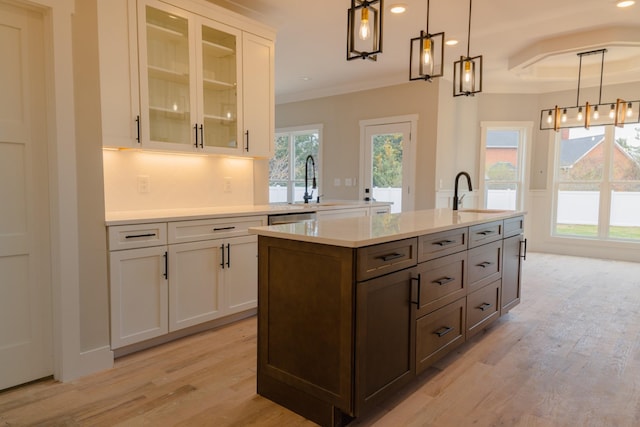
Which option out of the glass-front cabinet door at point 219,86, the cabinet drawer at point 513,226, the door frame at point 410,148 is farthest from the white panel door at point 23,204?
the door frame at point 410,148

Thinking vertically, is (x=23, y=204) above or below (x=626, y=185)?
below

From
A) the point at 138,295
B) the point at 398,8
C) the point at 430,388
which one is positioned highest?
the point at 398,8

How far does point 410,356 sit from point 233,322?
169cm

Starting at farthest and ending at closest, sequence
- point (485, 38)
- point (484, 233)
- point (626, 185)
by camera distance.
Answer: point (626, 185)
point (485, 38)
point (484, 233)

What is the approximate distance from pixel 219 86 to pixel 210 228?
1.28m

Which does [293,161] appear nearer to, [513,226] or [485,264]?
[513,226]

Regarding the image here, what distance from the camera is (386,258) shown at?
6.25 feet

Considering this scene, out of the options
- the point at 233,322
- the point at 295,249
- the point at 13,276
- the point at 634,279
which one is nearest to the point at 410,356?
the point at 295,249

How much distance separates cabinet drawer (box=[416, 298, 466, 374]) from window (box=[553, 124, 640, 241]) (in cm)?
517

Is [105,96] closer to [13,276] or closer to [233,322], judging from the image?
[13,276]

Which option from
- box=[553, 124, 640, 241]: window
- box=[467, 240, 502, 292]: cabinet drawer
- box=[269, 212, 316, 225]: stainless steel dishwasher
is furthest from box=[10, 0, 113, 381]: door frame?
box=[553, 124, 640, 241]: window

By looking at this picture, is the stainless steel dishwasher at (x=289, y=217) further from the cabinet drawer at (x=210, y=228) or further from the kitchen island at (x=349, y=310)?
the kitchen island at (x=349, y=310)

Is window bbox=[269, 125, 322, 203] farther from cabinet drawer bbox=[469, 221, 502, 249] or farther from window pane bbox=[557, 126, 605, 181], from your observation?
cabinet drawer bbox=[469, 221, 502, 249]

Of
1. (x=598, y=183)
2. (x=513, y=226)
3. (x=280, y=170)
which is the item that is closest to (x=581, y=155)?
(x=598, y=183)
